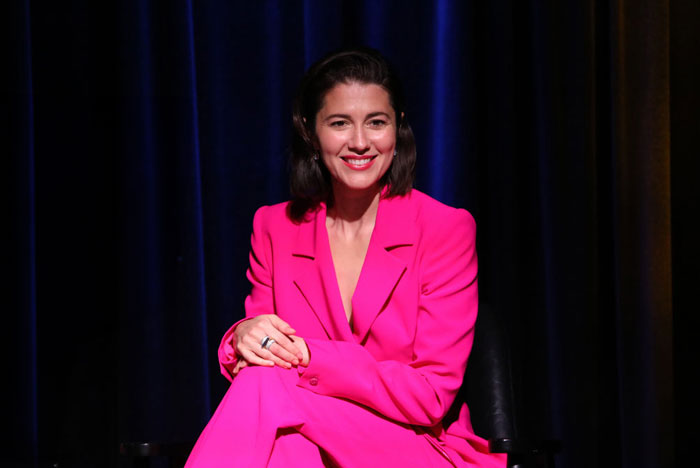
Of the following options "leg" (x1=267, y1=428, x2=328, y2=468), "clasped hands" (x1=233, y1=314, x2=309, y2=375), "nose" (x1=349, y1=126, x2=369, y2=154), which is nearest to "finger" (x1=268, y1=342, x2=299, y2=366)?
"clasped hands" (x1=233, y1=314, x2=309, y2=375)

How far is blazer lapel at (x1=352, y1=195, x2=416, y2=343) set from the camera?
1.84 m

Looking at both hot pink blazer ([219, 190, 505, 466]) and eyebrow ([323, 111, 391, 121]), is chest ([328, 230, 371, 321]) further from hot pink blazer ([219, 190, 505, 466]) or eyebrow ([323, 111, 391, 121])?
eyebrow ([323, 111, 391, 121])

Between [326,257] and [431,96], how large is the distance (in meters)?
0.82

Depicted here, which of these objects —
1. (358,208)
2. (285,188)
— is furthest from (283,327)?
(285,188)

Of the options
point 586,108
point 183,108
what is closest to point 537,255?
point 586,108

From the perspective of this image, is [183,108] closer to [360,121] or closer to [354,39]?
[354,39]

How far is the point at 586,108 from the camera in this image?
2381 millimetres

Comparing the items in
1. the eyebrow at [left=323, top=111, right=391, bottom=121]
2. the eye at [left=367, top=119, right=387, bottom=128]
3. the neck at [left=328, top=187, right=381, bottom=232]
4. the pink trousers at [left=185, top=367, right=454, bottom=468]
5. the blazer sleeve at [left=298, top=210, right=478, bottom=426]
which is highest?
the eyebrow at [left=323, top=111, right=391, bottom=121]

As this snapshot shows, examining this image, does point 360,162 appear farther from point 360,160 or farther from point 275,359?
point 275,359

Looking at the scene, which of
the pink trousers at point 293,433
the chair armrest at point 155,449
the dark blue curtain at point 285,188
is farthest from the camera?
the dark blue curtain at point 285,188

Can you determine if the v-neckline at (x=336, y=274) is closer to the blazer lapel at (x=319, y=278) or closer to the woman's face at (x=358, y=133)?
the blazer lapel at (x=319, y=278)

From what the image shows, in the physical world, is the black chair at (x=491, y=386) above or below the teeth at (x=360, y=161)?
below

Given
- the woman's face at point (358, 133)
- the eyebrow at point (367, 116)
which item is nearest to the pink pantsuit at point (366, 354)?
the woman's face at point (358, 133)

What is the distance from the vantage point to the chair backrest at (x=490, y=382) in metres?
1.79
